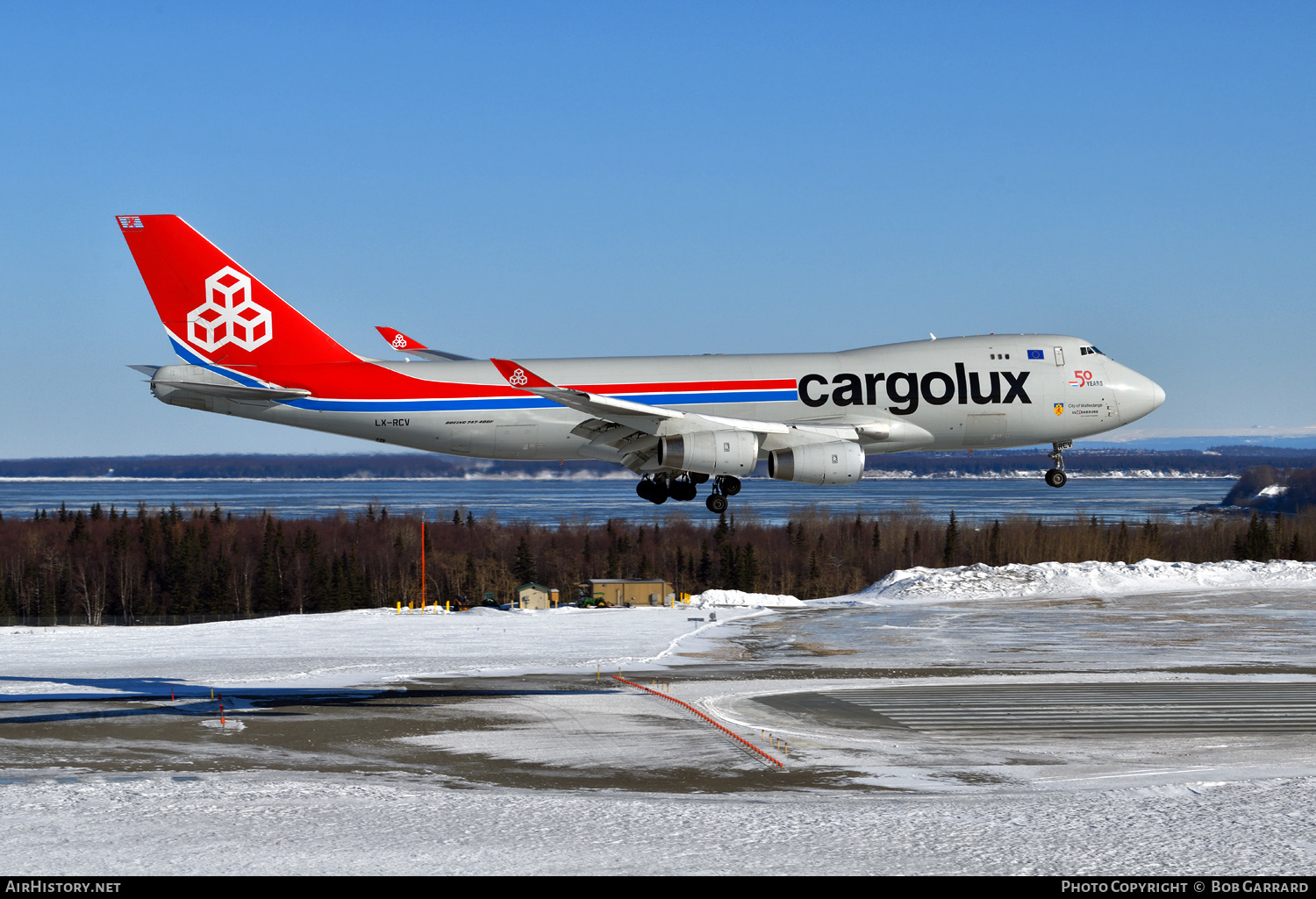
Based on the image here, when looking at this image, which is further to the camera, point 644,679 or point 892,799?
point 644,679

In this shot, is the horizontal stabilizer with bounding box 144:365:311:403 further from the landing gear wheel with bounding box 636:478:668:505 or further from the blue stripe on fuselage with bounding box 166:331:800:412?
the landing gear wheel with bounding box 636:478:668:505

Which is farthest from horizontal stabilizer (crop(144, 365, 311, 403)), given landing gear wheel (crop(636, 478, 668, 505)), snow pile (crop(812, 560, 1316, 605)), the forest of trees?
the forest of trees

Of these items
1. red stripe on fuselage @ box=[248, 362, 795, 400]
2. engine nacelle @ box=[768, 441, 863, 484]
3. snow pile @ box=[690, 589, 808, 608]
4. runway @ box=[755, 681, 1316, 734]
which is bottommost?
snow pile @ box=[690, 589, 808, 608]

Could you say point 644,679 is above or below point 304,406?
below

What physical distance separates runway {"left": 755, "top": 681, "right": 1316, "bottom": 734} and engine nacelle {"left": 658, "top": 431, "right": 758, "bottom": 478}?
21272mm

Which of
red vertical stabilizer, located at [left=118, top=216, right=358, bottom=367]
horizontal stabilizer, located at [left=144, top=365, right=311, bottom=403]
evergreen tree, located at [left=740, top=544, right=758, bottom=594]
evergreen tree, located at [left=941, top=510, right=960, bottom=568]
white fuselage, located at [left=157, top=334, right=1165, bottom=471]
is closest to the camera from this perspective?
horizontal stabilizer, located at [left=144, top=365, right=311, bottom=403]

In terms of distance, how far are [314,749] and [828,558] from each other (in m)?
152

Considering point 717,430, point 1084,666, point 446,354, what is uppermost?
point 446,354


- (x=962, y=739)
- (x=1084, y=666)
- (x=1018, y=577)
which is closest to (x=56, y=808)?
(x=962, y=739)

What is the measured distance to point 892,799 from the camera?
42.4 m

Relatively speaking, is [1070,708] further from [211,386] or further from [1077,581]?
[1077,581]

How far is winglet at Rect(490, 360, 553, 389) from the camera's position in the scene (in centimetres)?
4262

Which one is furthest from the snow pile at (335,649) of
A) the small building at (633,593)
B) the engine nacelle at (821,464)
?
the engine nacelle at (821,464)

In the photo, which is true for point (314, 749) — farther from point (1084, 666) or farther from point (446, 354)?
point (1084, 666)
